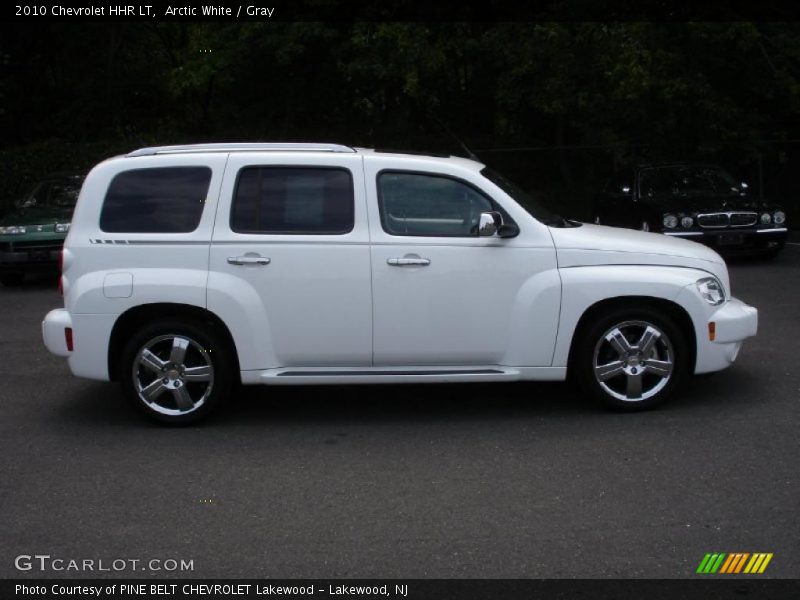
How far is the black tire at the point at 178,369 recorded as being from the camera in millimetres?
6848

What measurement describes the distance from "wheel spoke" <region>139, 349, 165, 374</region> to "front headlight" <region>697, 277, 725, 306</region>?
140 inches

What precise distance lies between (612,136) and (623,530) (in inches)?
670

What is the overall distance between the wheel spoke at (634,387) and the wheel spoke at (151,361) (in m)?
3.06

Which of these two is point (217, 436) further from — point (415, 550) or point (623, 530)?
point (623, 530)

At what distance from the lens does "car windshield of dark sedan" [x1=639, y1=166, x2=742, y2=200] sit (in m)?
15.7

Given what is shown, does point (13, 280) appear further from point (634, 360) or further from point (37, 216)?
point (634, 360)

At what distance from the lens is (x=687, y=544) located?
15.8ft

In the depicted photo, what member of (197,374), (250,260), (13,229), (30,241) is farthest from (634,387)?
(13,229)

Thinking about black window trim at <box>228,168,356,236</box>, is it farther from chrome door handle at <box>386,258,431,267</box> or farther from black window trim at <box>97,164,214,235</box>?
chrome door handle at <box>386,258,431,267</box>

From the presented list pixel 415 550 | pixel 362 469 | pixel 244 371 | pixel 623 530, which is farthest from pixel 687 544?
pixel 244 371

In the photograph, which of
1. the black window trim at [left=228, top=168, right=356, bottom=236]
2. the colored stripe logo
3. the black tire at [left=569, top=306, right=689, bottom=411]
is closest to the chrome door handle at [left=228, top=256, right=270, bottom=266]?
the black window trim at [left=228, top=168, right=356, bottom=236]

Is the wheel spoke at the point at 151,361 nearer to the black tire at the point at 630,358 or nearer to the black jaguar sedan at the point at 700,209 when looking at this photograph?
the black tire at the point at 630,358

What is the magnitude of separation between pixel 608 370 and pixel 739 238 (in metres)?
8.64

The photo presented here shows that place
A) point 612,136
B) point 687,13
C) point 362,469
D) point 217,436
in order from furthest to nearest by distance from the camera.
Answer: point 612,136, point 687,13, point 217,436, point 362,469
